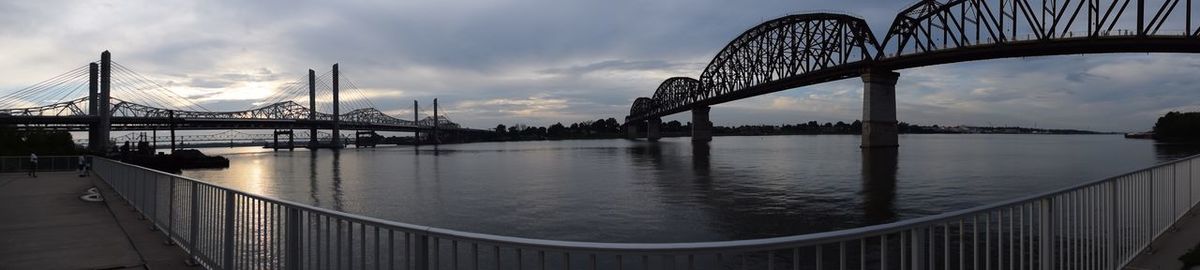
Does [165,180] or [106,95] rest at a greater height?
[106,95]

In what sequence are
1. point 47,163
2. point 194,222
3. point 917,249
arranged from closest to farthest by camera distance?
point 917,249
point 194,222
point 47,163

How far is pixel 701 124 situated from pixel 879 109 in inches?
3315

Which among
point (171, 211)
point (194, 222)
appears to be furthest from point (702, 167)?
point (194, 222)

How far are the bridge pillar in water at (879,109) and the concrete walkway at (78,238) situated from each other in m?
78.1

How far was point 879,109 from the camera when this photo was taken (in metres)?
82.7

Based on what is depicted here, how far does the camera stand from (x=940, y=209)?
21219mm

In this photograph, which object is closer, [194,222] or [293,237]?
[293,237]

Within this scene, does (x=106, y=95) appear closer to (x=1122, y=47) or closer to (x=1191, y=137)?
(x=1122, y=47)

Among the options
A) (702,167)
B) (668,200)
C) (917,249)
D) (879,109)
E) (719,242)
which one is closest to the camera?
(719,242)

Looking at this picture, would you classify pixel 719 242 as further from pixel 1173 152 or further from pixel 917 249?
pixel 1173 152

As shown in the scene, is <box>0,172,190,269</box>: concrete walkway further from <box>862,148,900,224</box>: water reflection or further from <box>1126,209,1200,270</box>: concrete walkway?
<box>862,148,900,224</box>: water reflection

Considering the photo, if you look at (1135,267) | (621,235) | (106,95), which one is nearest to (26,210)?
(621,235)

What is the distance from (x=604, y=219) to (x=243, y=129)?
153 m

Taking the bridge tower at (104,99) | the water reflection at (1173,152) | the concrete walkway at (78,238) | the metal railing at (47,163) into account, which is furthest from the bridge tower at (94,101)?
the water reflection at (1173,152)
